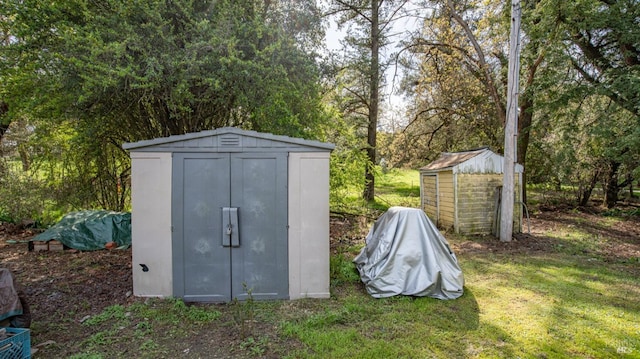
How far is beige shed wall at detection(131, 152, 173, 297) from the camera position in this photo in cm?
398

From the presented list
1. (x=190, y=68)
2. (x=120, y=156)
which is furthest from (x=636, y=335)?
(x=120, y=156)

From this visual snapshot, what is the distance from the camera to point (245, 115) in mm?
6910

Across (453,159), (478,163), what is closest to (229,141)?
(478,163)

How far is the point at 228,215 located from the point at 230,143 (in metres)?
0.88

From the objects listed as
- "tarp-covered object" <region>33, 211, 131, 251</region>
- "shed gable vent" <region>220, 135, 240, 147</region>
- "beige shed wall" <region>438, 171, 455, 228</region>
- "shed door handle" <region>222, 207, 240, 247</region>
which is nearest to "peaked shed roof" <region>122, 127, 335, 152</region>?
"shed gable vent" <region>220, 135, 240, 147</region>

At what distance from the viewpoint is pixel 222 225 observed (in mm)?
3986

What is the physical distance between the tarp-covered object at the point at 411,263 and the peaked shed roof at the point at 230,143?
1.55 m

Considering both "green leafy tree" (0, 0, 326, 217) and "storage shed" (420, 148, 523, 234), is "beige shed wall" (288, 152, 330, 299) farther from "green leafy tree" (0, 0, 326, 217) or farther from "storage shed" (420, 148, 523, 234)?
"storage shed" (420, 148, 523, 234)

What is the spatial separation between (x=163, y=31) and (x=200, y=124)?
6.33ft

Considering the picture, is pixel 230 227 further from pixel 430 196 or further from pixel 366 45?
pixel 366 45

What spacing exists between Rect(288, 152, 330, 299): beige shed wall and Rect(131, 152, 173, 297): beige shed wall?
4.92 ft

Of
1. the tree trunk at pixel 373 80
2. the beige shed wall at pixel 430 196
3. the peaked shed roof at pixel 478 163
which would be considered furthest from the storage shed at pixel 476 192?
the tree trunk at pixel 373 80

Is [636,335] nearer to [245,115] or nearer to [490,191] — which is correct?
[490,191]

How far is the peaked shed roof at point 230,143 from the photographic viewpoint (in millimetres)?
3979
